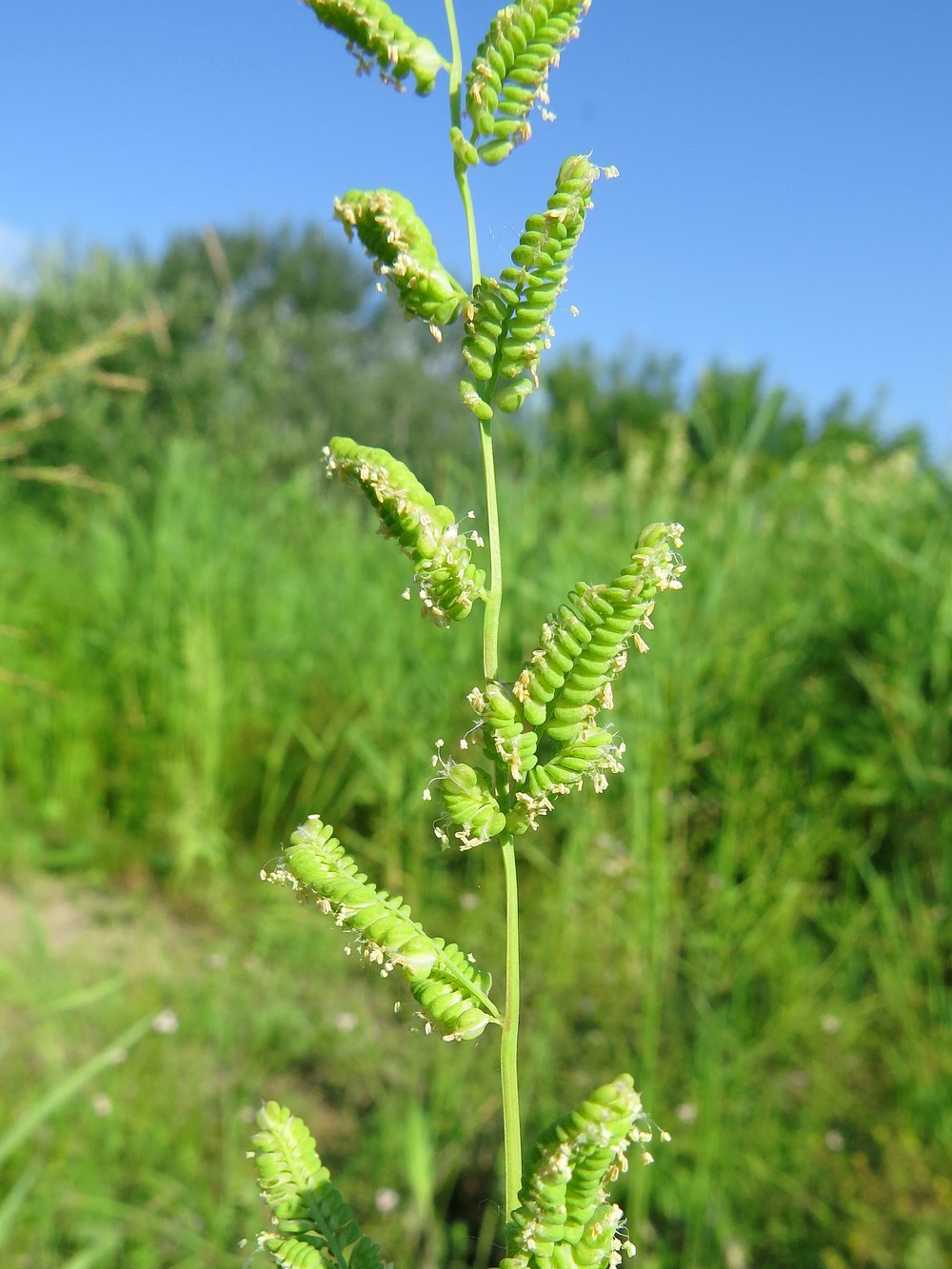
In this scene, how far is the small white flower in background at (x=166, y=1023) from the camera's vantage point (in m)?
3.12

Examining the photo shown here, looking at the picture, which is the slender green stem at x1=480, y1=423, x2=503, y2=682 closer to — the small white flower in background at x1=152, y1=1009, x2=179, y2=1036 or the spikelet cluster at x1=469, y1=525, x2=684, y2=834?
the spikelet cluster at x1=469, y1=525, x2=684, y2=834

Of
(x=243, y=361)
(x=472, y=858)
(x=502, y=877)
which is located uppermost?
(x=243, y=361)

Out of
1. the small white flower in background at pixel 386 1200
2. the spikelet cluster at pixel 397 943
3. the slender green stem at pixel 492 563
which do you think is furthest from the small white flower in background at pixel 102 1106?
the slender green stem at pixel 492 563

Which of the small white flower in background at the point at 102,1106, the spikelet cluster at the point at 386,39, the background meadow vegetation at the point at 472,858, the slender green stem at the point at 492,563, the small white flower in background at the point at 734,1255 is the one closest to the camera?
the slender green stem at the point at 492,563

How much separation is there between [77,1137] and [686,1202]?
1.56 meters

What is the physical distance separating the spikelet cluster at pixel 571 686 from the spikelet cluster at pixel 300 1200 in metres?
0.20

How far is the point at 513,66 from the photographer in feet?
1.97

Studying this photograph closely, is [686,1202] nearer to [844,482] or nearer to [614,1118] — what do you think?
[614,1118]

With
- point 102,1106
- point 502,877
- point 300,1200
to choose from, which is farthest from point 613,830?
point 300,1200

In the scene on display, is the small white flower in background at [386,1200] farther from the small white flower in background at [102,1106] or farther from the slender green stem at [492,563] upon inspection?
the slender green stem at [492,563]

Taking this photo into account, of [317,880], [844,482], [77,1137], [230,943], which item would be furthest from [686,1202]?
[844,482]

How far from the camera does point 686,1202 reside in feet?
8.55

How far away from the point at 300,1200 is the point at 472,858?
3.53 meters

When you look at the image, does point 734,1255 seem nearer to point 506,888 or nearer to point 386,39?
point 506,888
